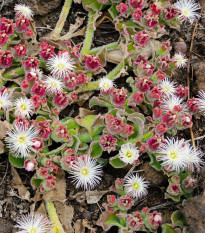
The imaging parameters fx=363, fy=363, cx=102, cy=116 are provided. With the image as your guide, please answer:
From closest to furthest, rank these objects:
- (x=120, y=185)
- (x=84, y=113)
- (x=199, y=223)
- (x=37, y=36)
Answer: (x=199, y=223)
(x=120, y=185)
(x=84, y=113)
(x=37, y=36)

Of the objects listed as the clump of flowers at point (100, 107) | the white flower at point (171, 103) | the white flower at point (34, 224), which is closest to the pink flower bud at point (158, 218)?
the clump of flowers at point (100, 107)

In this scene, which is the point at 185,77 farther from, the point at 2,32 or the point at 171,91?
the point at 2,32

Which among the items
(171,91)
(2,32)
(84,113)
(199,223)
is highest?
(2,32)

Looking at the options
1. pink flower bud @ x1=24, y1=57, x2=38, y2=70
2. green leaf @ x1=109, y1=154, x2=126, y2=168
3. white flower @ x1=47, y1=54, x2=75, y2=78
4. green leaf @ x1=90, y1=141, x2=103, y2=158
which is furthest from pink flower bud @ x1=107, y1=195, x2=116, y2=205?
pink flower bud @ x1=24, y1=57, x2=38, y2=70

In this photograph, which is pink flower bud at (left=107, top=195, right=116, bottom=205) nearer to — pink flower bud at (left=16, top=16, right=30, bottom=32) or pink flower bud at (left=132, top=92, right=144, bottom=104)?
pink flower bud at (left=132, top=92, right=144, bottom=104)

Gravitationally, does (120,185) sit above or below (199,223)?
above

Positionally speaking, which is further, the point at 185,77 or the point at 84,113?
the point at 185,77

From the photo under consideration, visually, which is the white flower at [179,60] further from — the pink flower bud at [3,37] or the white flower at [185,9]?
the pink flower bud at [3,37]

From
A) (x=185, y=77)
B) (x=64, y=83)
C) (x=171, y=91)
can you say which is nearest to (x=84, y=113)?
(x=64, y=83)

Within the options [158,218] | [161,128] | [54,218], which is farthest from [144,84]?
[54,218]
